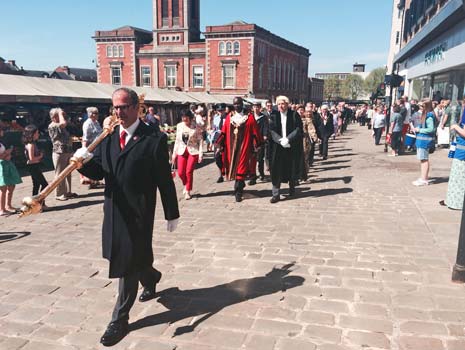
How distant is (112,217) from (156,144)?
670 mm

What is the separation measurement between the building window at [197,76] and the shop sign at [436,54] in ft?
119

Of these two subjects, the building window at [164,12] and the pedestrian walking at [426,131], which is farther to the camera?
the building window at [164,12]

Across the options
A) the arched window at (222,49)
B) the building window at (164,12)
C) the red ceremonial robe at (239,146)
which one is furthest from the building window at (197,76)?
the red ceremonial robe at (239,146)

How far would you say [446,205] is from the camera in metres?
Result: 6.95

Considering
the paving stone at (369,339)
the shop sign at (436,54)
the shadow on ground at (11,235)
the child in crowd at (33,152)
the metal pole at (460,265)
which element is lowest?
the shadow on ground at (11,235)

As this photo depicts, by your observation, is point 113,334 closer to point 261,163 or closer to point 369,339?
point 369,339

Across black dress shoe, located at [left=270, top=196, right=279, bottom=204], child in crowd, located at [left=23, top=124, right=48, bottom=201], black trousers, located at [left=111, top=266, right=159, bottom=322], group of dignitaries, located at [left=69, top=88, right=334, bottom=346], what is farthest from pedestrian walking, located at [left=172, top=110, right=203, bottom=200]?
black trousers, located at [left=111, top=266, right=159, bottom=322]

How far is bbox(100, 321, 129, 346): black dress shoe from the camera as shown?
3.07 meters

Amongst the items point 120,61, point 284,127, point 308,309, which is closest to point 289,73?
point 120,61

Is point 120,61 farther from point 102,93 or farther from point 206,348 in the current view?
point 206,348

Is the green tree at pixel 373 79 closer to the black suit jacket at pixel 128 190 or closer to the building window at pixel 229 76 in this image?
the building window at pixel 229 76

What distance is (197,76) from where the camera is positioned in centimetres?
5412

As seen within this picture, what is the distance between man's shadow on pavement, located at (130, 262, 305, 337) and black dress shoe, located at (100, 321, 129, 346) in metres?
0.14

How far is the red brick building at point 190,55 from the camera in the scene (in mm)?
51406
